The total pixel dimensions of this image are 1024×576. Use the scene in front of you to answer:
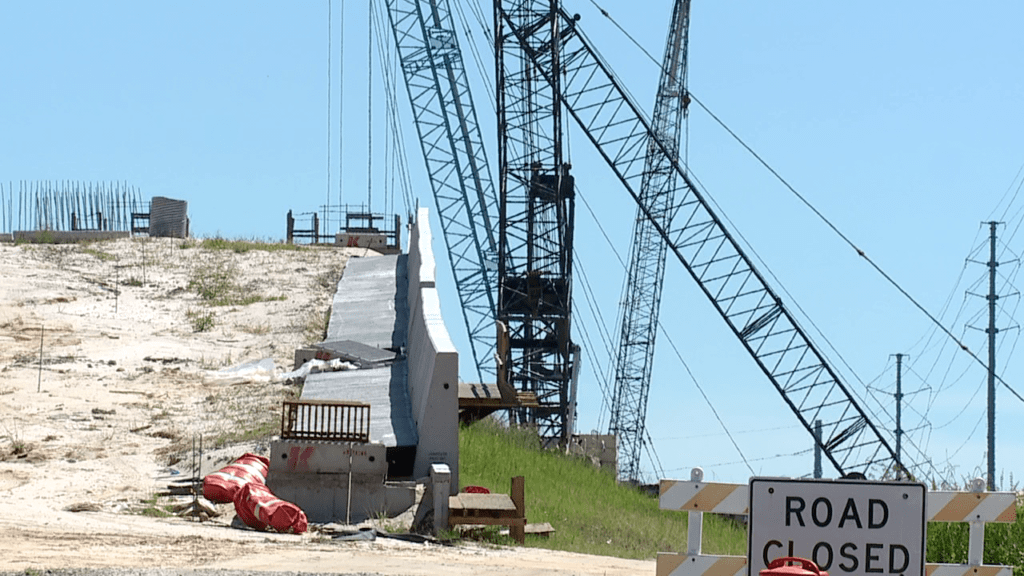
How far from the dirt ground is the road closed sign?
582 centimetres

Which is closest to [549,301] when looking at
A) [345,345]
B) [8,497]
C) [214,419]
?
[345,345]

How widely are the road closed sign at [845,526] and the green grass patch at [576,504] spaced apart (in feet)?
33.0

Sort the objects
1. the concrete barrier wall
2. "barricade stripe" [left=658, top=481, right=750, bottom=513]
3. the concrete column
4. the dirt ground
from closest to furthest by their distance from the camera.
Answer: "barricade stripe" [left=658, top=481, right=750, bottom=513]
the dirt ground
the concrete column
the concrete barrier wall

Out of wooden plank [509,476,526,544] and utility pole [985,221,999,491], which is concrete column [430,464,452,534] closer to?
wooden plank [509,476,526,544]

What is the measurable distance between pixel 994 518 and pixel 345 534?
9.92 meters

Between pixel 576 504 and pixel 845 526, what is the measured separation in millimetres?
15320

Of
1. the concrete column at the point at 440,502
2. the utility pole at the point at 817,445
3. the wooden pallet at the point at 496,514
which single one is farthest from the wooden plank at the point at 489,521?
the utility pole at the point at 817,445

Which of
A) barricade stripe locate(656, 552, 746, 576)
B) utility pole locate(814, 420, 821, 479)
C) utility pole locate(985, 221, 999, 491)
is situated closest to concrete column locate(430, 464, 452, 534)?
barricade stripe locate(656, 552, 746, 576)

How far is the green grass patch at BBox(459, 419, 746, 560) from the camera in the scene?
66.8 ft

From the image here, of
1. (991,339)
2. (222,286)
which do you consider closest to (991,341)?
(991,339)

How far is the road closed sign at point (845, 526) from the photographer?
8.16 metres

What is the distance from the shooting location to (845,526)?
322 inches

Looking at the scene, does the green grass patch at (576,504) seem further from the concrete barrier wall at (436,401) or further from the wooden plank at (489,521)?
the concrete barrier wall at (436,401)

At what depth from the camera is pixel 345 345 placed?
97.4ft
